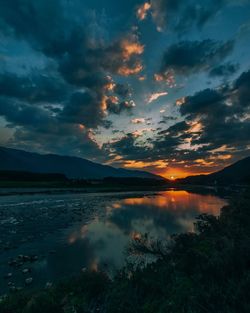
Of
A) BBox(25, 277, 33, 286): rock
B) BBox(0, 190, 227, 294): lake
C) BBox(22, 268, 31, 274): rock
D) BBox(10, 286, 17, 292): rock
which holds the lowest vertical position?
BBox(10, 286, 17, 292): rock

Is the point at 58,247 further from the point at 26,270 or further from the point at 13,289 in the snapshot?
the point at 13,289

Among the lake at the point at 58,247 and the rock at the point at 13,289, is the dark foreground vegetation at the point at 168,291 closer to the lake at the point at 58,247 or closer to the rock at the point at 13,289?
the rock at the point at 13,289

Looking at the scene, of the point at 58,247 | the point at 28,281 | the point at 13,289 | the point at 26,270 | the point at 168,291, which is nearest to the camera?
the point at 168,291

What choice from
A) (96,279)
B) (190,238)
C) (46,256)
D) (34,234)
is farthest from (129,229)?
(96,279)

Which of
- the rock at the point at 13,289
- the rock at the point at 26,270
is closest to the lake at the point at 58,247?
the rock at the point at 26,270

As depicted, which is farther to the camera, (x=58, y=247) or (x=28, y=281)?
(x=58, y=247)

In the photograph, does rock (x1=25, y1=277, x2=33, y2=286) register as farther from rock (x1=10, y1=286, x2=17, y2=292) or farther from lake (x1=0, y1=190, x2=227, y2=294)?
rock (x1=10, y1=286, x2=17, y2=292)

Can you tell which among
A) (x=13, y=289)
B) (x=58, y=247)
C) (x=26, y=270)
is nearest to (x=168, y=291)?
(x=13, y=289)

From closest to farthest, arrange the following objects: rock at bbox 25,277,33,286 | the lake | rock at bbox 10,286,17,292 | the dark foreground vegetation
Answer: the dark foreground vegetation < rock at bbox 10,286,17,292 < rock at bbox 25,277,33,286 < the lake

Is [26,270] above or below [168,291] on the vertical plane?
below

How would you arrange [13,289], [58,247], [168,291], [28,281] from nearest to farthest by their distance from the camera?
1. [168,291]
2. [13,289]
3. [28,281]
4. [58,247]

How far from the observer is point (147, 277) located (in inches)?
296

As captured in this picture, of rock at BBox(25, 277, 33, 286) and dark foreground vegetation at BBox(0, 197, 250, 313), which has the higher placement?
dark foreground vegetation at BBox(0, 197, 250, 313)

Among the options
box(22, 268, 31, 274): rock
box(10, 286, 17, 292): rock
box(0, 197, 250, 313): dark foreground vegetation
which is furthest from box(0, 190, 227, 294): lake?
box(0, 197, 250, 313): dark foreground vegetation
